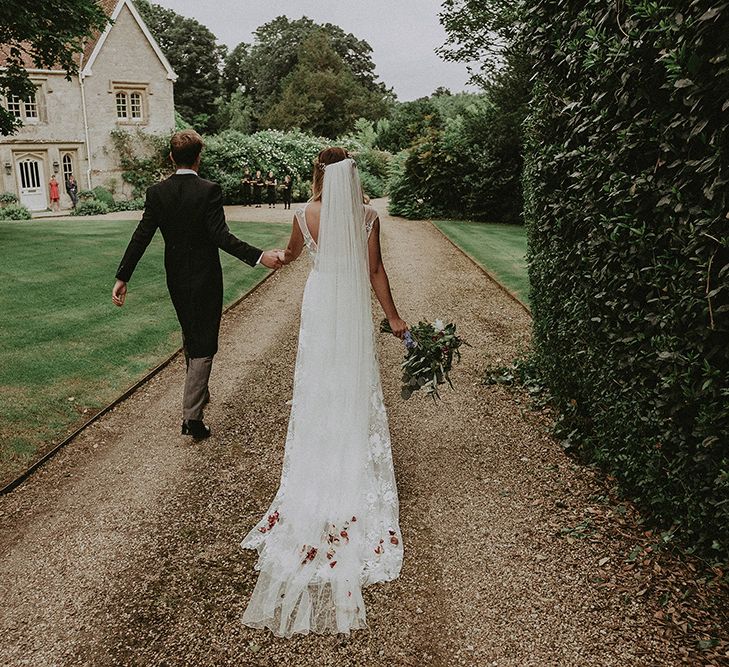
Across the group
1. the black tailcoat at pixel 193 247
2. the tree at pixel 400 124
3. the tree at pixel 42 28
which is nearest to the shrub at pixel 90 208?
the tree at pixel 42 28

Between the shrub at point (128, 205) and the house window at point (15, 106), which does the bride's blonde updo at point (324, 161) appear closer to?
the shrub at point (128, 205)

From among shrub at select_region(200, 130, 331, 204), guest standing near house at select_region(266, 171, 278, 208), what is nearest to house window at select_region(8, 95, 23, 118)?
shrub at select_region(200, 130, 331, 204)

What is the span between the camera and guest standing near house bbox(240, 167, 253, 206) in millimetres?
28859

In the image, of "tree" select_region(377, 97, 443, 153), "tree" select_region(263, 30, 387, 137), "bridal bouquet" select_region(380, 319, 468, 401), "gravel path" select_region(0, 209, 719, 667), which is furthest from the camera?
"tree" select_region(263, 30, 387, 137)

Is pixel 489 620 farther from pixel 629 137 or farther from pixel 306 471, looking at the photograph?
pixel 629 137

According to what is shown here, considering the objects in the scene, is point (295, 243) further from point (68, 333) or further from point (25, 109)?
point (25, 109)

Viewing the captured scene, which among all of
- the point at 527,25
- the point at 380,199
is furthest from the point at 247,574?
the point at 380,199

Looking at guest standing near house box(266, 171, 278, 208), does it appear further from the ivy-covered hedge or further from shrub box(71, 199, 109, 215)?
the ivy-covered hedge

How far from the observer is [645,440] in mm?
3779

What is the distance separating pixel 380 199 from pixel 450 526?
31.3 metres

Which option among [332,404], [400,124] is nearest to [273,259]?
[332,404]

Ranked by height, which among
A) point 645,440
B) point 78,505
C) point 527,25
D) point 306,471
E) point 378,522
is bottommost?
point 78,505

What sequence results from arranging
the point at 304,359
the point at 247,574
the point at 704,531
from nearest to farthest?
the point at 704,531 → the point at 247,574 → the point at 304,359

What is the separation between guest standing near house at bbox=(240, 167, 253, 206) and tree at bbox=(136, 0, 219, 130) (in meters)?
22.7
